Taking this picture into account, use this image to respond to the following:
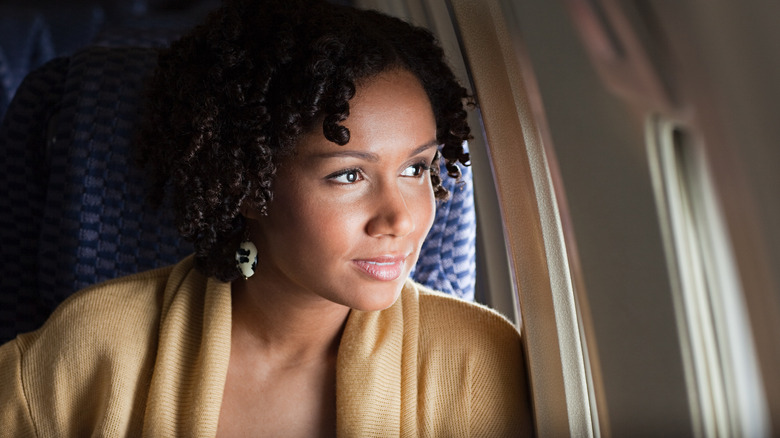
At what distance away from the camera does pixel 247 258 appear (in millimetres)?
1469

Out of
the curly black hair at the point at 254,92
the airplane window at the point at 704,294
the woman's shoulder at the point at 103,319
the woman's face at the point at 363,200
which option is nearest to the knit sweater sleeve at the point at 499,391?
the woman's face at the point at 363,200

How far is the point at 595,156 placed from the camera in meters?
0.64

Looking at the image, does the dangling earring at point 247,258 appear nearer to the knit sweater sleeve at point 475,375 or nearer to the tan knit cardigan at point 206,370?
the tan knit cardigan at point 206,370

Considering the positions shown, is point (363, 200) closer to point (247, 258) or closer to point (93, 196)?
point (247, 258)

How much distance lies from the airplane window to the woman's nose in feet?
2.22

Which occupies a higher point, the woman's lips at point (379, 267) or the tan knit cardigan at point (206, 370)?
the woman's lips at point (379, 267)

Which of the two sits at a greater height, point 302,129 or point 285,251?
point 302,129

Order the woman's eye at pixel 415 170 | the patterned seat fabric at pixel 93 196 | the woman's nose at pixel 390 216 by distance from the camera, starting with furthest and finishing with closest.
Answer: the patterned seat fabric at pixel 93 196
the woman's eye at pixel 415 170
the woman's nose at pixel 390 216

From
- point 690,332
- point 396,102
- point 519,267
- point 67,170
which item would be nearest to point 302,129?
point 396,102

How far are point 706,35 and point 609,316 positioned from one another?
278mm

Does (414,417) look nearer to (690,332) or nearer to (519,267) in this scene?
(519,267)

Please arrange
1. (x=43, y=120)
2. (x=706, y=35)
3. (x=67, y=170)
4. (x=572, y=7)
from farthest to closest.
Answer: (x=43, y=120) → (x=67, y=170) → (x=572, y=7) → (x=706, y=35)

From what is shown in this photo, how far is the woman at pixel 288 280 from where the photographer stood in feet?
4.20

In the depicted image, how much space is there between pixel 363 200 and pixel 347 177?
5cm
